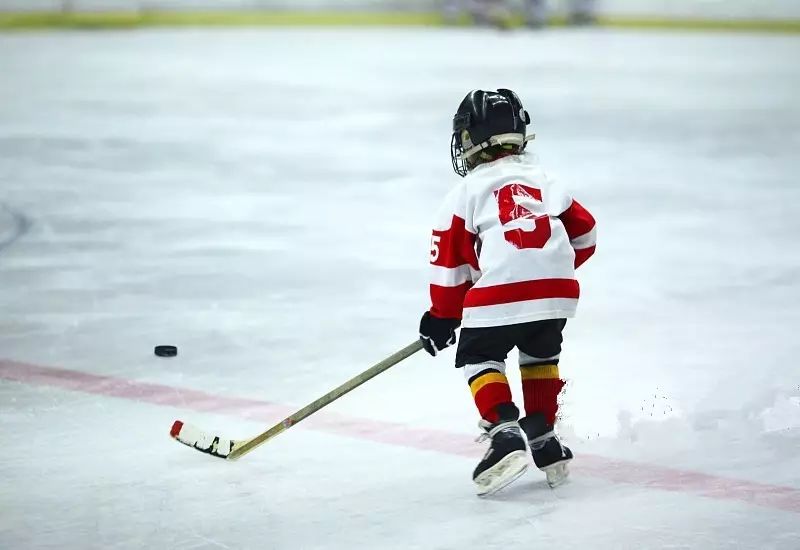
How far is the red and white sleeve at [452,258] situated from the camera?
323 cm

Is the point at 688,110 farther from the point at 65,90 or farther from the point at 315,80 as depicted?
the point at 65,90

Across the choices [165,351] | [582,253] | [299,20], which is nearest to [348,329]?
[165,351]

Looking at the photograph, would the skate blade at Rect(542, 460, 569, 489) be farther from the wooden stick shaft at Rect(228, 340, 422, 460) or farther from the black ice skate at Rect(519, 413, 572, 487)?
the wooden stick shaft at Rect(228, 340, 422, 460)

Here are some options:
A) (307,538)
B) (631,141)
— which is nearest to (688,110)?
(631,141)

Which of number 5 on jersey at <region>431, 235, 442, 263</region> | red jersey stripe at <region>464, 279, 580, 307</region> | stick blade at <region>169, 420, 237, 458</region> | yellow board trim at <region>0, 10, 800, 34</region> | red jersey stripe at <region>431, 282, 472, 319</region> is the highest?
number 5 on jersey at <region>431, 235, 442, 263</region>

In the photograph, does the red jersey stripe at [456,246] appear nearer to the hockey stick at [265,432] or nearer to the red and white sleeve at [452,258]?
the red and white sleeve at [452,258]

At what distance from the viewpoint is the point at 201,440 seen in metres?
3.47

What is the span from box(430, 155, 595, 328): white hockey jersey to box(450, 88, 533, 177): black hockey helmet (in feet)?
0.15

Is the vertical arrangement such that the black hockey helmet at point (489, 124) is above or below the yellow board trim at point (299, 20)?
above

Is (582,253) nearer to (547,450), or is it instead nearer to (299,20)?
(547,450)

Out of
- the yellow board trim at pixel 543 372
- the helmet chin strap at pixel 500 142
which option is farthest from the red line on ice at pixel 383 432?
the helmet chin strap at pixel 500 142

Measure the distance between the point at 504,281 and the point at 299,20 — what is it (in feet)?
55.3

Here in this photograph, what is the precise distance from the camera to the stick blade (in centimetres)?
346

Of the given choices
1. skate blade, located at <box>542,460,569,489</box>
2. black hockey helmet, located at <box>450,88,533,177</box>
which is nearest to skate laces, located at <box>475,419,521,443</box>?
skate blade, located at <box>542,460,569,489</box>
